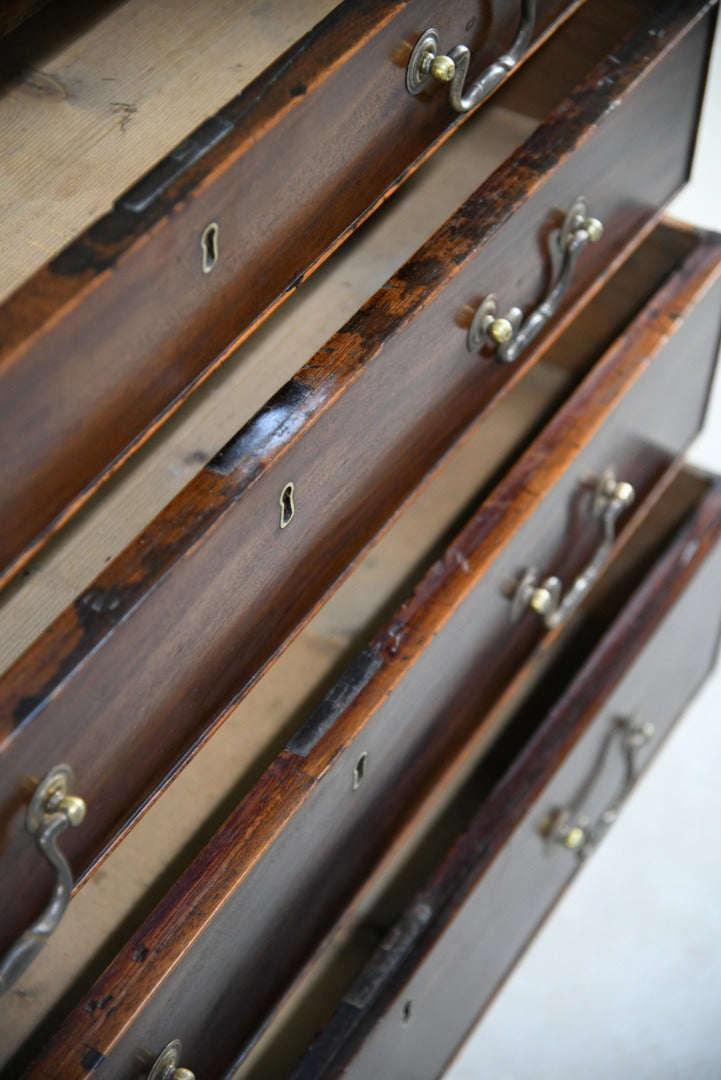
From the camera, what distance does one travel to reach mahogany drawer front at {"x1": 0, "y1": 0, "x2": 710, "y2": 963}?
58cm

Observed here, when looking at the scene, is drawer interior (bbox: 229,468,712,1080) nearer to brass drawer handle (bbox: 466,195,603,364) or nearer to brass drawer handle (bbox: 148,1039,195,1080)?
brass drawer handle (bbox: 148,1039,195,1080)

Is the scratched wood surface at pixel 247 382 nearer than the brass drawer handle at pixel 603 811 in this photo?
Yes

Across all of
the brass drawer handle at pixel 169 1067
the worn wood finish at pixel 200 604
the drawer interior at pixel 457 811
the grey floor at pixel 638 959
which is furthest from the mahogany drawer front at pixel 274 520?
the grey floor at pixel 638 959

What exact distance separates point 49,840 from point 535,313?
44 centimetres

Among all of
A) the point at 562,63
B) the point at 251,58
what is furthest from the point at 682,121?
the point at 251,58

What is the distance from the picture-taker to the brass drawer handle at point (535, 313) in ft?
2.64

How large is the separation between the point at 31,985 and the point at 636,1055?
1.82 ft

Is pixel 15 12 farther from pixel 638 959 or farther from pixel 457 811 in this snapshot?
pixel 638 959

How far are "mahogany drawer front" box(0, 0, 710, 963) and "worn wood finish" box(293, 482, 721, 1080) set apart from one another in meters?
0.24

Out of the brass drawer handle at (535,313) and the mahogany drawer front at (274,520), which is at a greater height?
the brass drawer handle at (535,313)

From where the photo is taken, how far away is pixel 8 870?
0.58 metres

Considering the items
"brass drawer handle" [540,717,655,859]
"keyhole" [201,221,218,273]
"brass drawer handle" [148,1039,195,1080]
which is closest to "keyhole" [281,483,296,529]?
"keyhole" [201,221,218,273]

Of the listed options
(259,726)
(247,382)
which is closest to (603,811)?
(259,726)

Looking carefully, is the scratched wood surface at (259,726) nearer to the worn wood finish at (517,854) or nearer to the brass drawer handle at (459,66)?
the worn wood finish at (517,854)
